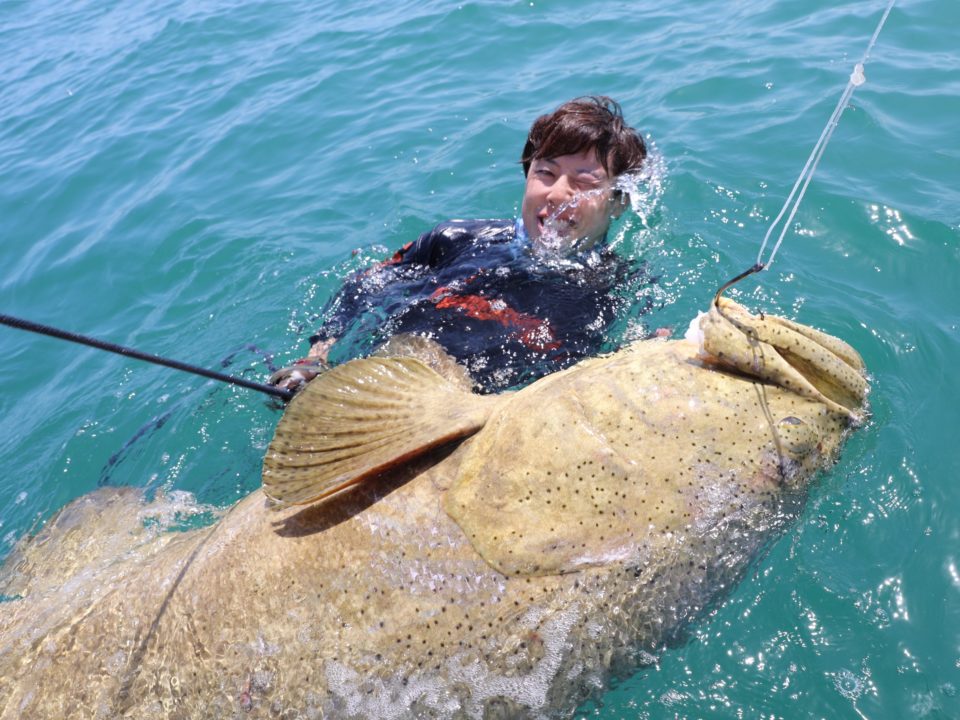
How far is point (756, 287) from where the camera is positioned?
16.6 ft

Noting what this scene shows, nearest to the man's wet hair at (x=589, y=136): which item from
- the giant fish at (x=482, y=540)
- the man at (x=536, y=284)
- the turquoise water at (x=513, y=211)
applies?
the man at (x=536, y=284)

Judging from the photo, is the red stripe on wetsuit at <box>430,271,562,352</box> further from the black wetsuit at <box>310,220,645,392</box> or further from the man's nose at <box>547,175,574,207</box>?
the man's nose at <box>547,175,574,207</box>

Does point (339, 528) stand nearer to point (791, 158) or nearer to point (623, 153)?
point (623, 153)

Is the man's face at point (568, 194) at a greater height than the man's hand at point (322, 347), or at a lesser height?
greater

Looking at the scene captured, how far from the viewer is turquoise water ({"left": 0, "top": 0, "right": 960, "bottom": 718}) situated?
3328 mm

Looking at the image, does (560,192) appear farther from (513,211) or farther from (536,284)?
(513,211)

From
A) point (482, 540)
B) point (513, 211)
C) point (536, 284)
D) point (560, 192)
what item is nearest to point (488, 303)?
point (536, 284)

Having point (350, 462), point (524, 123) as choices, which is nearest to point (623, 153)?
point (350, 462)

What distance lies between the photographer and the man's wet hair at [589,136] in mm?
4457

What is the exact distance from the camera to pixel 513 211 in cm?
667

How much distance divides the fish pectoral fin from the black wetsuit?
4.65 feet

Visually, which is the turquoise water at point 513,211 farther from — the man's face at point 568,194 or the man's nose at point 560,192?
the man's nose at point 560,192

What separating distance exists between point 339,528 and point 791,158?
17.6ft

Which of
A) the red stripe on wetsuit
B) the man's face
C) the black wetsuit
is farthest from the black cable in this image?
the man's face
